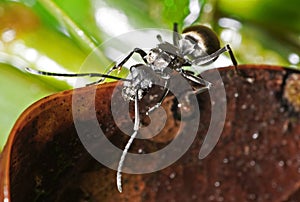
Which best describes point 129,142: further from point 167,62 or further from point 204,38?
point 204,38

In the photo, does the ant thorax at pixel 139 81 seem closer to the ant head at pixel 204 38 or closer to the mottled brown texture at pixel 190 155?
the mottled brown texture at pixel 190 155

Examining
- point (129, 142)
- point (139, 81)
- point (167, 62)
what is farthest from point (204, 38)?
point (129, 142)

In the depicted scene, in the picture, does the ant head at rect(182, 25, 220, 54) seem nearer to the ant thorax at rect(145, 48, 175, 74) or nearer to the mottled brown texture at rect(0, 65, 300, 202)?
the ant thorax at rect(145, 48, 175, 74)

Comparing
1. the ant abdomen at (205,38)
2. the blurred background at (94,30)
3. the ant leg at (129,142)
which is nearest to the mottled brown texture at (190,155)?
the ant leg at (129,142)

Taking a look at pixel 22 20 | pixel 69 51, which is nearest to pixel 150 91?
pixel 69 51

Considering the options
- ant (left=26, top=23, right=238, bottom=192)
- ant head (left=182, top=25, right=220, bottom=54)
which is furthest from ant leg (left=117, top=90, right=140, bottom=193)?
ant head (left=182, top=25, right=220, bottom=54)

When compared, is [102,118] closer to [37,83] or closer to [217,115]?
[217,115]

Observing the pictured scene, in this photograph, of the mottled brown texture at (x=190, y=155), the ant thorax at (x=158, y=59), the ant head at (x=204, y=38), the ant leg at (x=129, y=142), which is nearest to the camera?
the mottled brown texture at (x=190, y=155)
